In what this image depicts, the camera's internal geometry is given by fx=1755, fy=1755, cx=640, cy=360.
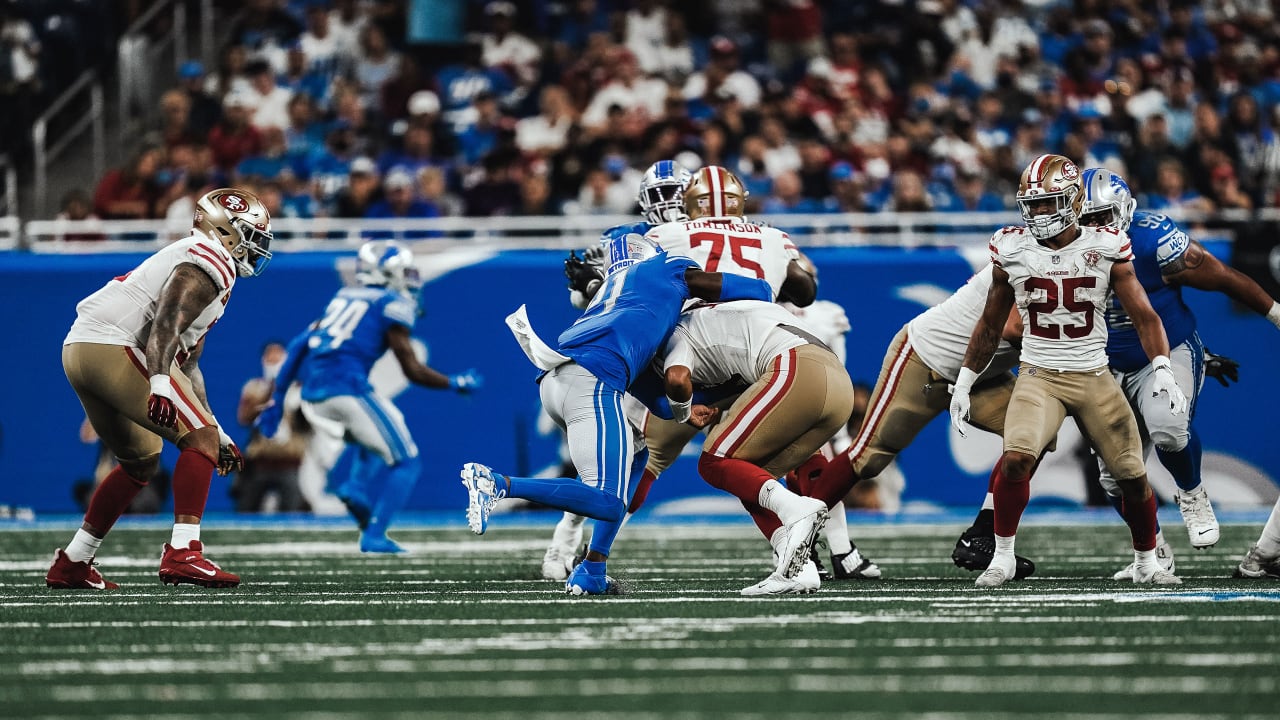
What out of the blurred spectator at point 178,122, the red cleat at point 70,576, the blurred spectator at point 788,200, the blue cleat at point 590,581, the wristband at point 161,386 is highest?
the blurred spectator at point 178,122

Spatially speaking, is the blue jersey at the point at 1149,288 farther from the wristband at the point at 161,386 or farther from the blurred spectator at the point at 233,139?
the blurred spectator at the point at 233,139

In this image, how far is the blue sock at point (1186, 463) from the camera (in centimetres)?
715

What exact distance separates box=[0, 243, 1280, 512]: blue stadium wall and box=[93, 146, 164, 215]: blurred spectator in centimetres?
65

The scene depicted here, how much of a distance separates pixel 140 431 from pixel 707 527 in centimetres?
504

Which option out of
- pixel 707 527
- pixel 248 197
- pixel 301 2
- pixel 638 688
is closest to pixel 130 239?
pixel 301 2

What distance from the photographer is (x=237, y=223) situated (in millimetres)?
6773

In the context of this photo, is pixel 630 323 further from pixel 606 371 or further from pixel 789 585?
pixel 789 585

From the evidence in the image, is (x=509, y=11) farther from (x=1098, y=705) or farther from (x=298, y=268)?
(x=1098, y=705)

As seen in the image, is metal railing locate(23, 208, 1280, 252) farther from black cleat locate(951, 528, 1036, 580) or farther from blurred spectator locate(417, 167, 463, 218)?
black cleat locate(951, 528, 1036, 580)

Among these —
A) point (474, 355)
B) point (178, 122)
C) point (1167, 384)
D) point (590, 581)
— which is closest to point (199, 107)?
point (178, 122)

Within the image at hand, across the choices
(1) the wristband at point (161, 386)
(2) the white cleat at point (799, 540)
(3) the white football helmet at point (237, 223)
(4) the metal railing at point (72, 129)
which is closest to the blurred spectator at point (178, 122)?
(4) the metal railing at point (72, 129)

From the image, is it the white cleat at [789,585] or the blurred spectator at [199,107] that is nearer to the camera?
the white cleat at [789,585]

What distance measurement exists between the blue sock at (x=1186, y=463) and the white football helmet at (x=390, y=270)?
424 cm

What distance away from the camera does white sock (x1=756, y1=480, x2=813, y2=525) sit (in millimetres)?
5930
